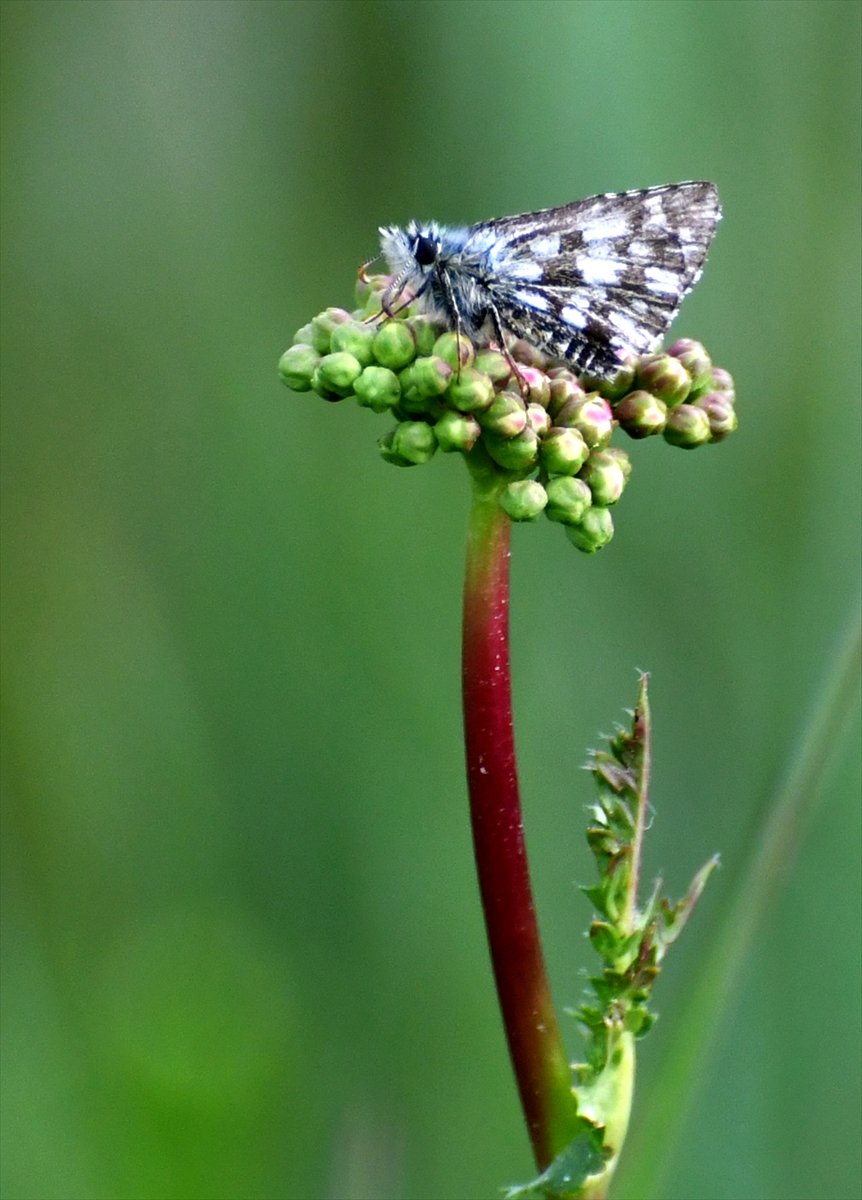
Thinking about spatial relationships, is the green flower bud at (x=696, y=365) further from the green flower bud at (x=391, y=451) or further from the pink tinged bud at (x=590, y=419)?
the green flower bud at (x=391, y=451)

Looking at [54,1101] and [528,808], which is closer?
[54,1101]

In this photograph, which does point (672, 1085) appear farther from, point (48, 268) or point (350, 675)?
point (48, 268)

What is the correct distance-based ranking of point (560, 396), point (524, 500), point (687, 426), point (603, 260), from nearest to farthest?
point (524, 500), point (560, 396), point (687, 426), point (603, 260)

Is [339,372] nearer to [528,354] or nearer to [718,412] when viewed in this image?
[528,354]

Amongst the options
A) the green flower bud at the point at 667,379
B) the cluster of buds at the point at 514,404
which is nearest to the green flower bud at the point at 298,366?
the cluster of buds at the point at 514,404

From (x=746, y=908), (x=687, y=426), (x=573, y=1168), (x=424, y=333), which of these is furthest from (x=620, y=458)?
(x=573, y=1168)

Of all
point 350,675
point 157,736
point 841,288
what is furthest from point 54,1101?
point 841,288

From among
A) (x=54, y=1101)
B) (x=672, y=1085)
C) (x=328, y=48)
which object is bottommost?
(x=54, y=1101)
